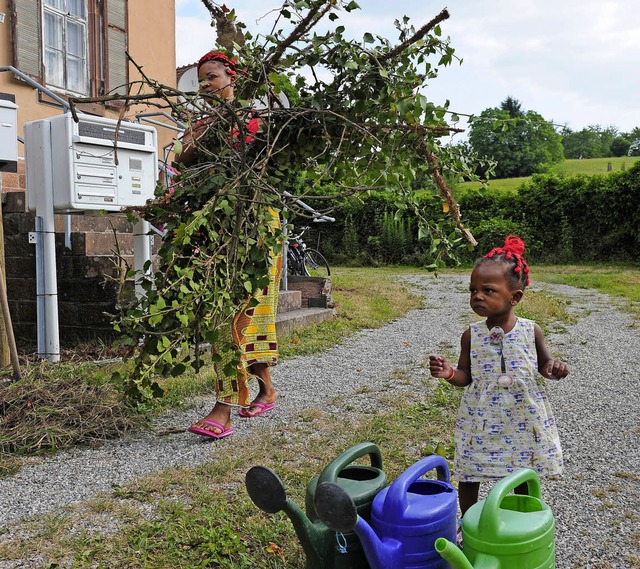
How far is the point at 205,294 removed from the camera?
10.1ft

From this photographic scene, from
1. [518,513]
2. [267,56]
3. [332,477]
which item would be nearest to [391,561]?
[332,477]

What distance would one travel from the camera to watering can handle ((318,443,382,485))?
178 cm

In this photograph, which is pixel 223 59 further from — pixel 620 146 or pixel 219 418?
pixel 620 146

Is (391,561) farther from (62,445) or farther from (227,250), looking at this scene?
(62,445)

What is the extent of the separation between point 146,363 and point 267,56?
59.9 inches

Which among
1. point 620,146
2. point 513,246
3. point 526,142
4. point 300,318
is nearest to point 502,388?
point 513,246

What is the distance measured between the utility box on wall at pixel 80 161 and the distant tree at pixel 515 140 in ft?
8.91

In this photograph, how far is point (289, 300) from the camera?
25.2 ft

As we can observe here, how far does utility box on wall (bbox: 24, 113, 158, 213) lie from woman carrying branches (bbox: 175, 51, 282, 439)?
1.72 metres

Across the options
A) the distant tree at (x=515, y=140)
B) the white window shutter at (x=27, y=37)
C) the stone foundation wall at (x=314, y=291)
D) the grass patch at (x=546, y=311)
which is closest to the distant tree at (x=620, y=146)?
the distant tree at (x=515, y=140)

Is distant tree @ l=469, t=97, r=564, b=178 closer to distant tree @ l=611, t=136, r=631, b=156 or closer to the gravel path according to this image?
the gravel path

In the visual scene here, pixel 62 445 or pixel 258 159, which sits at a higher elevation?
pixel 258 159

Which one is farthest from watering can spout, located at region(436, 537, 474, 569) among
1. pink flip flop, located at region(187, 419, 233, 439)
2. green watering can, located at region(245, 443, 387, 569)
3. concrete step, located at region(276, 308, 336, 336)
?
concrete step, located at region(276, 308, 336, 336)

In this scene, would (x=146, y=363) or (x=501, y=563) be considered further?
(x=146, y=363)
